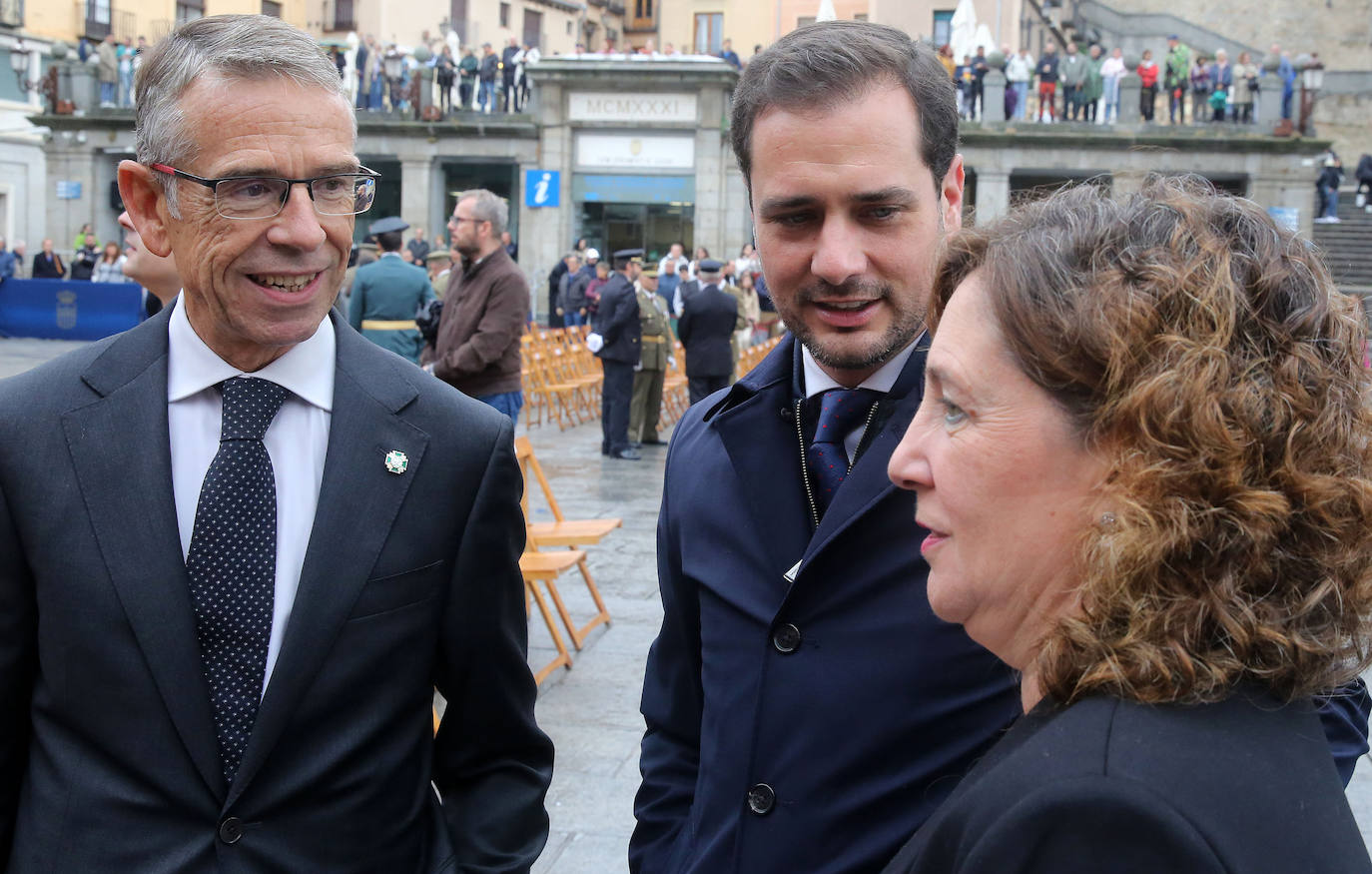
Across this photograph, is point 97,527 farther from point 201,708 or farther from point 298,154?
point 298,154

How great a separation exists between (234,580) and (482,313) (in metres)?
6.05

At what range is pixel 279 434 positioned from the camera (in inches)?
76.7

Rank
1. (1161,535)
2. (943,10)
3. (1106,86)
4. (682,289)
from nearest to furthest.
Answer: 1. (1161,535)
2. (682,289)
3. (1106,86)
4. (943,10)

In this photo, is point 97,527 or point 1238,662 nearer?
point 1238,662

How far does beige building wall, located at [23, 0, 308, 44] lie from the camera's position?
126ft

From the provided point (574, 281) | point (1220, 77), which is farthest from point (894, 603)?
point (1220, 77)

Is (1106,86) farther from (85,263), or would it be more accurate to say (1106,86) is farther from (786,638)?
(786,638)

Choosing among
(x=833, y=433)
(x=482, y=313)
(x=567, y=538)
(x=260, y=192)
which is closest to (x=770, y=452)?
(x=833, y=433)

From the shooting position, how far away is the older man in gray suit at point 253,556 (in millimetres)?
1742

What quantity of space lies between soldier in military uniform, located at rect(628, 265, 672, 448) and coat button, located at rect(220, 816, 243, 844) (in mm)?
10986

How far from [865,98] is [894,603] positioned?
2.41ft

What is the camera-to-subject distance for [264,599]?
1821mm

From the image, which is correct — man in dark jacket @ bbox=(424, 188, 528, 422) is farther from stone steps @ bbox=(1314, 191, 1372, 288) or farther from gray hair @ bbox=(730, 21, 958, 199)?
stone steps @ bbox=(1314, 191, 1372, 288)

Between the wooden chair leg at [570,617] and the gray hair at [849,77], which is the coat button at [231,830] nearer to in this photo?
the gray hair at [849,77]
